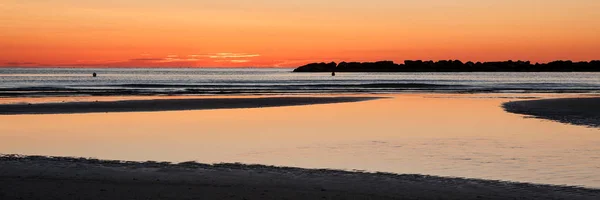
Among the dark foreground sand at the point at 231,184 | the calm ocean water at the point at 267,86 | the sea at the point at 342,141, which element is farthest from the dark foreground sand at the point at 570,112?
the calm ocean water at the point at 267,86

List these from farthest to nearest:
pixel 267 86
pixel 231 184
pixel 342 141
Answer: pixel 267 86
pixel 342 141
pixel 231 184

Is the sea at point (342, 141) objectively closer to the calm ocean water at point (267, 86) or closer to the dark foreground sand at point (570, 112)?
the dark foreground sand at point (570, 112)

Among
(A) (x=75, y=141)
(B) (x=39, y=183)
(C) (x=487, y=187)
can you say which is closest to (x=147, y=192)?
(B) (x=39, y=183)

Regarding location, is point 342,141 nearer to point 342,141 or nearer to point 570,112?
point 342,141

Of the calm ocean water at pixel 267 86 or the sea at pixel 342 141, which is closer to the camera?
the sea at pixel 342 141

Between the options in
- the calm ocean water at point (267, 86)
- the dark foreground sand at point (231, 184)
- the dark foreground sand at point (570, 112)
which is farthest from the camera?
the calm ocean water at point (267, 86)

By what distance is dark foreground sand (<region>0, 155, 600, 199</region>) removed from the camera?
11.1 meters

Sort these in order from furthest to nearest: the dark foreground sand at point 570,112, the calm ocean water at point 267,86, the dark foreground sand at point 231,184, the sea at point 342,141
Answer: the calm ocean water at point 267,86, the dark foreground sand at point 570,112, the sea at point 342,141, the dark foreground sand at point 231,184

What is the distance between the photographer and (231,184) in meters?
12.1

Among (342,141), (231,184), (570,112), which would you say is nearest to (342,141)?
(342,141)

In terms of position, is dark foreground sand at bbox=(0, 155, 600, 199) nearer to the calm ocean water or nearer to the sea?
the sea

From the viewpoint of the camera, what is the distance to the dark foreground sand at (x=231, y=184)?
36.4ft

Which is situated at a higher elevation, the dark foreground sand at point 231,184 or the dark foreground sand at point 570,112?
the dark foreground sand at point 231,184

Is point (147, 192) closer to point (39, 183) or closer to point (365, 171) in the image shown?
point (39, 183)
